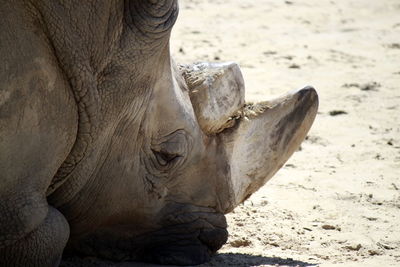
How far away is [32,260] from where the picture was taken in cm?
388

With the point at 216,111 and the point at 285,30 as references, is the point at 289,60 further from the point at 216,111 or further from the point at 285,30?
the point at 216,111

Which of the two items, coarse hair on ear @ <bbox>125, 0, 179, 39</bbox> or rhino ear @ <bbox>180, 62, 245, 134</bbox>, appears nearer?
coarse hair on ear @ <bbox>125, 0, 179, 39</bbox>

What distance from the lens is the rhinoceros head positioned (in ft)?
13.8

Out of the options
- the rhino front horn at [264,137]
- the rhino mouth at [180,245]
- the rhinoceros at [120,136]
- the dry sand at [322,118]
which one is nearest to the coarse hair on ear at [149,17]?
the rhinoceros at [120,136]

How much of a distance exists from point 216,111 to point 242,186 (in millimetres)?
365

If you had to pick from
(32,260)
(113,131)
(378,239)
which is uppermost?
(113,131)

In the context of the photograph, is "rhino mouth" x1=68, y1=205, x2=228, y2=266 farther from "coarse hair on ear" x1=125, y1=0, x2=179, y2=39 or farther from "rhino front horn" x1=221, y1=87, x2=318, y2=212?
"coarse hair on ear" x1=125, y1=0, x2=179, y2=39

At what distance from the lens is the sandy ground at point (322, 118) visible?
514 centimetres

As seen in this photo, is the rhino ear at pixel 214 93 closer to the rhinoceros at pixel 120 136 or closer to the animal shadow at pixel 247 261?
the rhinoceros at pixel 120 136

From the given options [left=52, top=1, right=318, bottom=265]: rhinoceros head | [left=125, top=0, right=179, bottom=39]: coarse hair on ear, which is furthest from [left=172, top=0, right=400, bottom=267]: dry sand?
[left=125, top=0, right=179, bottom=39]: coarse hair on ear

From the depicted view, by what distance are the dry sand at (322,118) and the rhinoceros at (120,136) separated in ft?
1.18

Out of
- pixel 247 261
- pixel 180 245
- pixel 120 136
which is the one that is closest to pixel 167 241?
pixel 180 245

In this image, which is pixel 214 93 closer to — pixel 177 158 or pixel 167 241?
pixel 177 158

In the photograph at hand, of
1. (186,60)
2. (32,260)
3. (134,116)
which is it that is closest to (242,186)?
(134,116)
